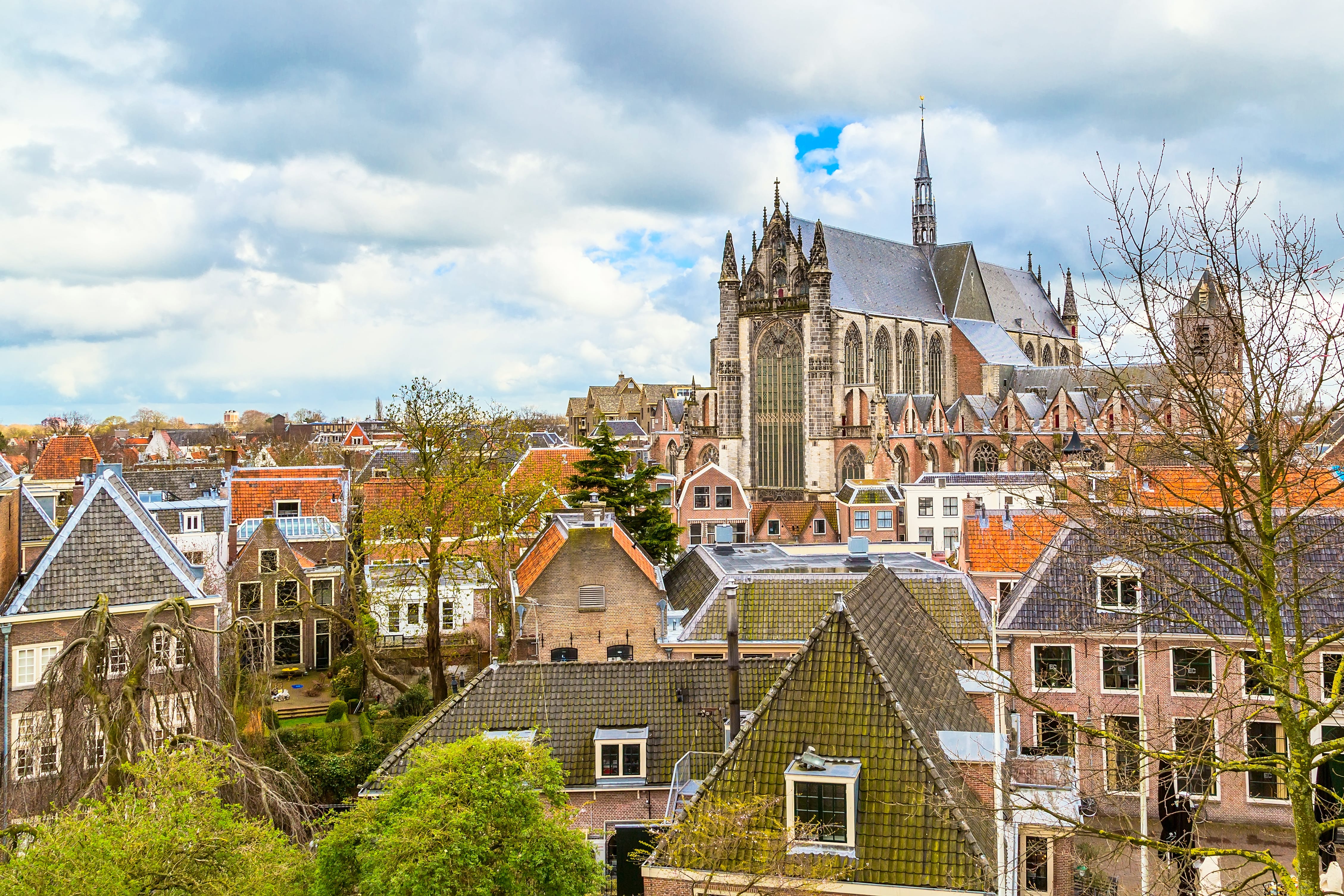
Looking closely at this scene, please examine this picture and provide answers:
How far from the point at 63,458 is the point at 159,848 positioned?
57215 mm

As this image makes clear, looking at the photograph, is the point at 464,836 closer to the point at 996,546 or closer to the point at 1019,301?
the point at 996,546

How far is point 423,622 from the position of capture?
37906 mm

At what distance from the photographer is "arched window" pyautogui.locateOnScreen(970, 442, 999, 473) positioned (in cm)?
7556

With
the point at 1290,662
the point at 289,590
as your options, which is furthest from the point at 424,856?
the point at 289,590

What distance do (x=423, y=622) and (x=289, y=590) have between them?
5.64 metres

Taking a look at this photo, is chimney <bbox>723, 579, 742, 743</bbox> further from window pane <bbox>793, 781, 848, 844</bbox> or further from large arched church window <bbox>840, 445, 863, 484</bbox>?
large arched church window <bbox>840, 445, 863, 484</bbox>

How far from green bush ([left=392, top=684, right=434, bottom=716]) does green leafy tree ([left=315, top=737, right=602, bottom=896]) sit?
1844 centimetres

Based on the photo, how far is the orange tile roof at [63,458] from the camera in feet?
190

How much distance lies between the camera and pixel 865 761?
13633 millimetres

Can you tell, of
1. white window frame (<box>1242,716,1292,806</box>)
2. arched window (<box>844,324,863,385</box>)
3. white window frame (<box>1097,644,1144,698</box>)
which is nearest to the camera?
white window frame (<box>1242,716,1292,806</box>)

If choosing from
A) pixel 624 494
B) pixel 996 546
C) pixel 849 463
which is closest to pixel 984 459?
pixel 849 463

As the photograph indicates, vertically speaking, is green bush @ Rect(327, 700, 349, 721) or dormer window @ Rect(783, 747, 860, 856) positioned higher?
dormer window @ Rect(783, 747, 860, 856)

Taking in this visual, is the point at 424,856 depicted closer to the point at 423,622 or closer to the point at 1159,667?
the point at 1159,667

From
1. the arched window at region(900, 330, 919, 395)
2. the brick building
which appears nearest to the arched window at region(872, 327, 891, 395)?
the arched window at region(900, 330, 919, 395)
